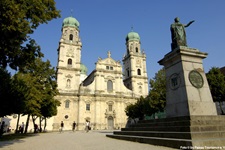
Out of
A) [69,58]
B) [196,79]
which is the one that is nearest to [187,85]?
[196,79]

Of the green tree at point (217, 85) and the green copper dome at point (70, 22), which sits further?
the green copper dome at point (70, 22)

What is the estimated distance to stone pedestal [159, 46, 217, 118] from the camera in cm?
892

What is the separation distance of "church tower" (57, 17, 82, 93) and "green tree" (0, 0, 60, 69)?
34.7m

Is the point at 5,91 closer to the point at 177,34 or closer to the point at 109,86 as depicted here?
the point at 177,34

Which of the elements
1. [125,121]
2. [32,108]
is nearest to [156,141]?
[32,108]

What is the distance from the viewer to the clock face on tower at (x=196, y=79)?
940cm

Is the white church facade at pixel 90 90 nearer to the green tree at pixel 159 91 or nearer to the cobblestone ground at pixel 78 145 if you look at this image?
the green tree at pixel 159 91

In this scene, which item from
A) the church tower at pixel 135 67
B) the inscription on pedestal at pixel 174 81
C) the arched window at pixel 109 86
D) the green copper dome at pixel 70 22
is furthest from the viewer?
the church tower at pixel 135 67

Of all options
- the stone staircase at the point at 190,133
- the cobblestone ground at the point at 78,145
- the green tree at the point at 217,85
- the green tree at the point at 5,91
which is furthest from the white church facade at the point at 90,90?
the stone staircase at the point at 190,133

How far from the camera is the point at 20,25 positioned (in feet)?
25.6

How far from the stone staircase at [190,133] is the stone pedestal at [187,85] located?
56cm

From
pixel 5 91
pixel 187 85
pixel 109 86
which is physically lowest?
pixel 187 85

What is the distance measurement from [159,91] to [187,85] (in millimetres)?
18686

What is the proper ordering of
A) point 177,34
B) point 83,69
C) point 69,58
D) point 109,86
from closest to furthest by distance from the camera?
point 177,34, point 69,58, point 109,86, point 83,69
